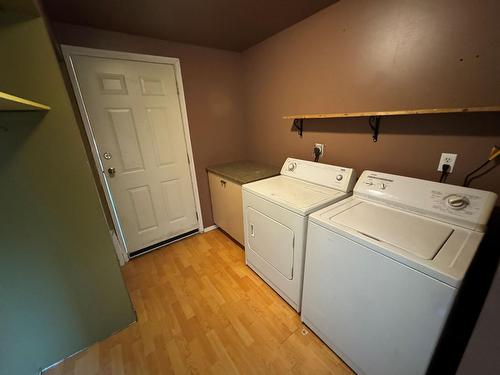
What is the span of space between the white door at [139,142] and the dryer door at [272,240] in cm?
114

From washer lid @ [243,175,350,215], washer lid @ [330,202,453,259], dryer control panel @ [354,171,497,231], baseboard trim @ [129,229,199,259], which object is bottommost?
baseboard trim @ [129,229,199,259]

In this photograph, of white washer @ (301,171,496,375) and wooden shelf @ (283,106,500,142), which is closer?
white washer @ (301,171,496,375)

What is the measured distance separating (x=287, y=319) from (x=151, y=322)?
105 centimetres

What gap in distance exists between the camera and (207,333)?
4.73 feet

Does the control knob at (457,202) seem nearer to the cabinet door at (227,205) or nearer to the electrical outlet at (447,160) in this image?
the electrical outlet at (447,160)

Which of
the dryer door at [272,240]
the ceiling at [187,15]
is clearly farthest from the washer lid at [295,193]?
the ceiling at [187,15]

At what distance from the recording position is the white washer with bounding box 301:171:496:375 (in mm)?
803

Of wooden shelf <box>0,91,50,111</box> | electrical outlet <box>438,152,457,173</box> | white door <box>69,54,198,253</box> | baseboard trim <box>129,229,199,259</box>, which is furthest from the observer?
baseboard trim <box>129,229,199,259</box>

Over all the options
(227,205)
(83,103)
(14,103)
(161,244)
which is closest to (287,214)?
(227,205)

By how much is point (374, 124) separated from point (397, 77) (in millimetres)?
313

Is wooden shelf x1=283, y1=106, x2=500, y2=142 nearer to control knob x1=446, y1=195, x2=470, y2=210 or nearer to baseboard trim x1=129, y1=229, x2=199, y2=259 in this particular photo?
control knob x1=446, y1=195, x2=470, y2=210

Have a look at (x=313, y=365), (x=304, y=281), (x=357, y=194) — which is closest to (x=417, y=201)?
(x=357, y=194)

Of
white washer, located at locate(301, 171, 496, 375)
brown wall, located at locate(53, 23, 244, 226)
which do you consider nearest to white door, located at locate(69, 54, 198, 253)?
brown wall, located at locate(53, 23, 244, 226)

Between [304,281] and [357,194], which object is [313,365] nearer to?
[304,281]
